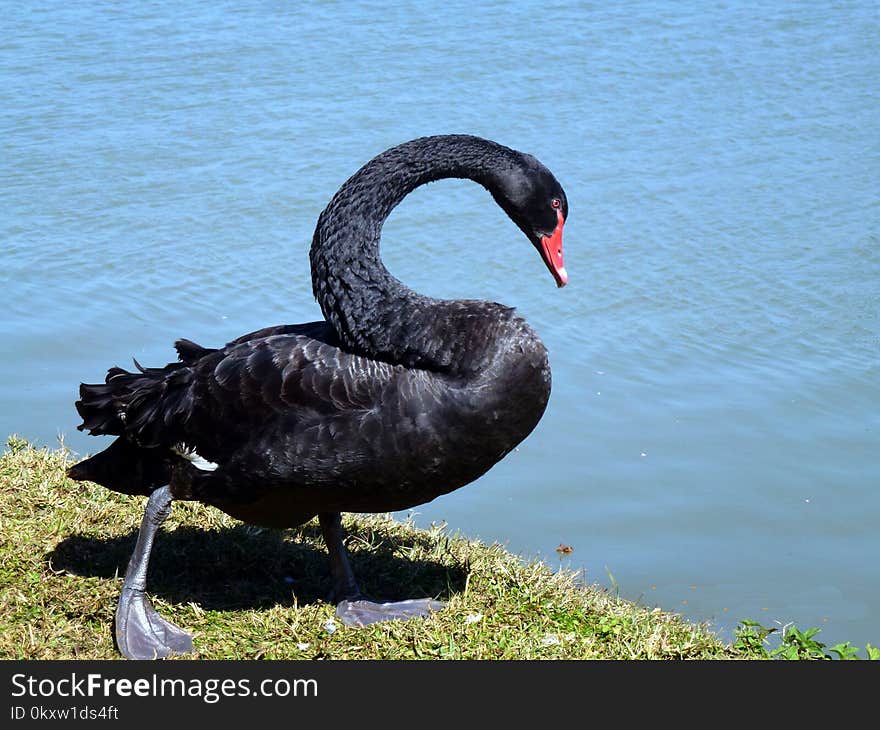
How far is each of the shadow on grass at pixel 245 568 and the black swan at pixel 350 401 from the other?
26cm

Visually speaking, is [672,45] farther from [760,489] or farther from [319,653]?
[319,653]

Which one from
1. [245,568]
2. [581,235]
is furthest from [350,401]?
[581,235]

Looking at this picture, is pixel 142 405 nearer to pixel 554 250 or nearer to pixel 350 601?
pixel 350 601

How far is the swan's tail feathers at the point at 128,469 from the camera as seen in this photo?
4488 millimetres

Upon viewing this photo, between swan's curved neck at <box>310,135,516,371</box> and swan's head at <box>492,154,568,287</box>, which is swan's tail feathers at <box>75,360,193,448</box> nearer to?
swan's curved neck at <box>310,135,516,371</box>

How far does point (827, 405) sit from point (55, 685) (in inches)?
165

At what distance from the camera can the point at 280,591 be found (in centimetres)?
472

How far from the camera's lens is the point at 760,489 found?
5.90 metres

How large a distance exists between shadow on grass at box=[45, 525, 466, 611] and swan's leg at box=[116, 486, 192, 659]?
12.3 inches

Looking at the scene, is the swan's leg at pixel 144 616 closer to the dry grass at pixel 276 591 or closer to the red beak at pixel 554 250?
the dry grass at pixel 276 591

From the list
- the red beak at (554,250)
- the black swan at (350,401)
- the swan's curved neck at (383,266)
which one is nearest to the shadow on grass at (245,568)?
the black swan at (350,401)

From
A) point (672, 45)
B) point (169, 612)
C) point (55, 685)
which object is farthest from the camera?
point (672, 45)

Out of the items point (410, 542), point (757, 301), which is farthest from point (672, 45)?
point (410, 542)

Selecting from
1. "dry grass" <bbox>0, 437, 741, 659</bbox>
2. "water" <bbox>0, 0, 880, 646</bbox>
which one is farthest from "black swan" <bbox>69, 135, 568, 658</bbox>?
"water" <bbox>0, 0, 880, 646</bbox>
